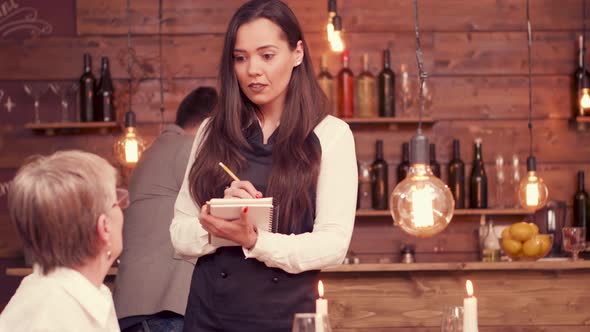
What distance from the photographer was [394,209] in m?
2.15

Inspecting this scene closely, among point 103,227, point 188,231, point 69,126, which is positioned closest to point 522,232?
point 69,126

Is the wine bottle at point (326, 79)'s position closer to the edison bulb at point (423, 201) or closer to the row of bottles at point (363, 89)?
the row of bottles at point (363, 89)

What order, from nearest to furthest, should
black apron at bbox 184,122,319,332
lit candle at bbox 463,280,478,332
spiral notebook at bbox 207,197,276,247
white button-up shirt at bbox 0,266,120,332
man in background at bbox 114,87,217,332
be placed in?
white button-up shirt at bbox 0,266,120,332, lit candle at bbox 463,280,478,332, spiral notebook at bbox 207,197,276,247, black apron at bbox 184,122,319,332, man in background at bbox 114,87,217,332

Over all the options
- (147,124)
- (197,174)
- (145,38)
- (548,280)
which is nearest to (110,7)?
(145,38)

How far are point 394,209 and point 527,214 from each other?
10.0 feet

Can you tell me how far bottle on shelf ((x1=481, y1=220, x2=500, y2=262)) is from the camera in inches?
182

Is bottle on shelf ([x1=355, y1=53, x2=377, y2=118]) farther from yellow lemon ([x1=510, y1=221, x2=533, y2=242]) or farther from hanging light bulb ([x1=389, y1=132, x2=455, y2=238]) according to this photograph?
hanging light bulb ([x1=389, y1=132, x2=455, y2=238])

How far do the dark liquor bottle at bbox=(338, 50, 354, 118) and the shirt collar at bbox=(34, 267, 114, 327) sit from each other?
352cm

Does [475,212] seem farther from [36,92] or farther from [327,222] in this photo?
[327,222]

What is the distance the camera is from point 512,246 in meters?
4.28

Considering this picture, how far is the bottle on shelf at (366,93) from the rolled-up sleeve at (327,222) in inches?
110

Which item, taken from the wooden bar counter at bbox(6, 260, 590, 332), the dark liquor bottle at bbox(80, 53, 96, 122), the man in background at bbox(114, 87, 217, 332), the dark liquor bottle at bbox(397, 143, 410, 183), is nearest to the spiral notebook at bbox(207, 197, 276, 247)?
the man in background at bbox(114, 87, 217, 332)

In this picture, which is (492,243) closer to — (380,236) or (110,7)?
(380,236)

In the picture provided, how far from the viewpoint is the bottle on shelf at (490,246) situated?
462 centimetres
